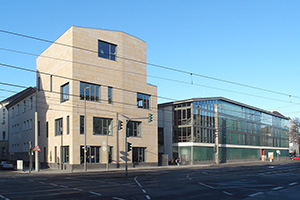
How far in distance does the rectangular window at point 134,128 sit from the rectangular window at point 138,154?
6.51 feet

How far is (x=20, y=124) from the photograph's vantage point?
60.8 m

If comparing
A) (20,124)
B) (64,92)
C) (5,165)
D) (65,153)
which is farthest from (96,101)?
(20,124)

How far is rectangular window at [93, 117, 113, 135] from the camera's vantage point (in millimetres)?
41969

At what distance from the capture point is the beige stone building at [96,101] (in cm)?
4062

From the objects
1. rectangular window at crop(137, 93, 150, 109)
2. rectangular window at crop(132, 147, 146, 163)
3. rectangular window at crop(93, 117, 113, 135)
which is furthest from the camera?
rectangular window at crop(137, 93, 150, 109)

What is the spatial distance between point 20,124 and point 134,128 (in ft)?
86.4

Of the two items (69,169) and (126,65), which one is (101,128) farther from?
(126,65)

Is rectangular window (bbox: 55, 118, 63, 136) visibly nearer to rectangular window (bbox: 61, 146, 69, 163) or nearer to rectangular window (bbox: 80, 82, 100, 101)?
rectangular window (bbox: 61, 146, 69, 163)

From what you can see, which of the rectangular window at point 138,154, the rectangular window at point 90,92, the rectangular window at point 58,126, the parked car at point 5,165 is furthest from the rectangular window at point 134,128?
the parked car at point 5,165

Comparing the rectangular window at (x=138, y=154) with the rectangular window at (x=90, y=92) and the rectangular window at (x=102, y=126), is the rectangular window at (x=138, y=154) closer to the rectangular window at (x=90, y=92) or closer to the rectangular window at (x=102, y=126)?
the rectangular window at (x=102, y=126)

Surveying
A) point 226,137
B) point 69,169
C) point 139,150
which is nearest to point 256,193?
point 69,169

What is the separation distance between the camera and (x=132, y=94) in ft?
151

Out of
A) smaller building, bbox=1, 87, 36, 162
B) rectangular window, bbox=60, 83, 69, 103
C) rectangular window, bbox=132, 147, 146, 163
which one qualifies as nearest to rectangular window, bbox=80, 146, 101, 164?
rectangular window, bbox=132, 147, 146, 163

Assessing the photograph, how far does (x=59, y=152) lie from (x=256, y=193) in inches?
1261
